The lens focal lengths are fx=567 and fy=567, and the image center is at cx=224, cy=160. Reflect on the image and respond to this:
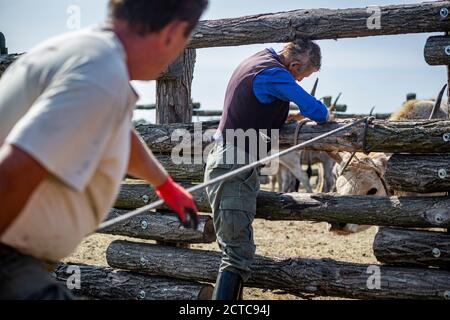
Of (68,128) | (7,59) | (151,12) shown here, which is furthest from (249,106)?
(7,59)

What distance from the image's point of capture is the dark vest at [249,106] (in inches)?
159

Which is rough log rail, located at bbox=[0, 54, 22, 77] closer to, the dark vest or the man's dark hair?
the dark vest

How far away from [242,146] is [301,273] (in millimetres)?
1220

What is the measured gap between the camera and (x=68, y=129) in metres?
1.65

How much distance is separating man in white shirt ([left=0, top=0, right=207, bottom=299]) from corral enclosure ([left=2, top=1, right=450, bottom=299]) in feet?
8.80

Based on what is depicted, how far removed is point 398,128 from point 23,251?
3.10 m

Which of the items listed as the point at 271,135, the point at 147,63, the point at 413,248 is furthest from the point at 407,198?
the point at 147,63

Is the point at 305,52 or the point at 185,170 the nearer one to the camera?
the point at 305,52

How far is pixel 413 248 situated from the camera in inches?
167

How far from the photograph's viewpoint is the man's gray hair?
4.29m

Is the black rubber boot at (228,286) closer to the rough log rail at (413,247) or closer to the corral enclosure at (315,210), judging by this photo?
the corral enclosure at (315,210)

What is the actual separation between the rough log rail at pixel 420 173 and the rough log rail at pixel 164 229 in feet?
5.14

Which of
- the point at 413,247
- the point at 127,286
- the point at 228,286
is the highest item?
the point at 413,247

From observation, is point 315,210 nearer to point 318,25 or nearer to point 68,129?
point 318,25
